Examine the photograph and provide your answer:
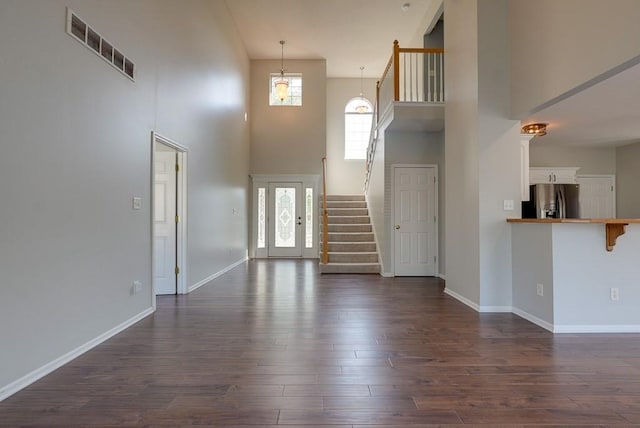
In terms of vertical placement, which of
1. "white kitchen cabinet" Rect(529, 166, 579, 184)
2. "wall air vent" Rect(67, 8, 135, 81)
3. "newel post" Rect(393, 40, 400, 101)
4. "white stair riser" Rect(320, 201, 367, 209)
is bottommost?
"white stair riser" Rect(320, 201, 367, 209)

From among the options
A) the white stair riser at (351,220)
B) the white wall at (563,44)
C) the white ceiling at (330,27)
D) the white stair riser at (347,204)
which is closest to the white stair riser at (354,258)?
the white stair riser at (351,220)

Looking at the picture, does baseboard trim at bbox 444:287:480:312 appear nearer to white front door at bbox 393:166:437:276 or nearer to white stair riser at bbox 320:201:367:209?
white front door at bbox 393:166:437:276

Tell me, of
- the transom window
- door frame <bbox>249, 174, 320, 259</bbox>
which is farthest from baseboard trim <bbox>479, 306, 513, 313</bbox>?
the transom window

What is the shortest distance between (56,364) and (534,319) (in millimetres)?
4331

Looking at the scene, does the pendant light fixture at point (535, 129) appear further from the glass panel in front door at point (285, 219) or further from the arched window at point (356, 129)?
the arched window at point (356, 129)

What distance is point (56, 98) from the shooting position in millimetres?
2658

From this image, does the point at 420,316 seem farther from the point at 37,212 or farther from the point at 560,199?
the point at 37,212

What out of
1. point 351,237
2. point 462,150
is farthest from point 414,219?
point 462,150

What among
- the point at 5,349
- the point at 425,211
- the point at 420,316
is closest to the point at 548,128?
the point at 425,211

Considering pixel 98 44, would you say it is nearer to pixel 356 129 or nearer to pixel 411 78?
pixel 411 78

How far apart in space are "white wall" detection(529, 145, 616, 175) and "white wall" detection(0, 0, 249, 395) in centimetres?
625

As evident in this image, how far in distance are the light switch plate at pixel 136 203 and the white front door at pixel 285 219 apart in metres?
5.61

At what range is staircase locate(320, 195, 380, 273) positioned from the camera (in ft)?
22.8

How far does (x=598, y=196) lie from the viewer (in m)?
6.83
